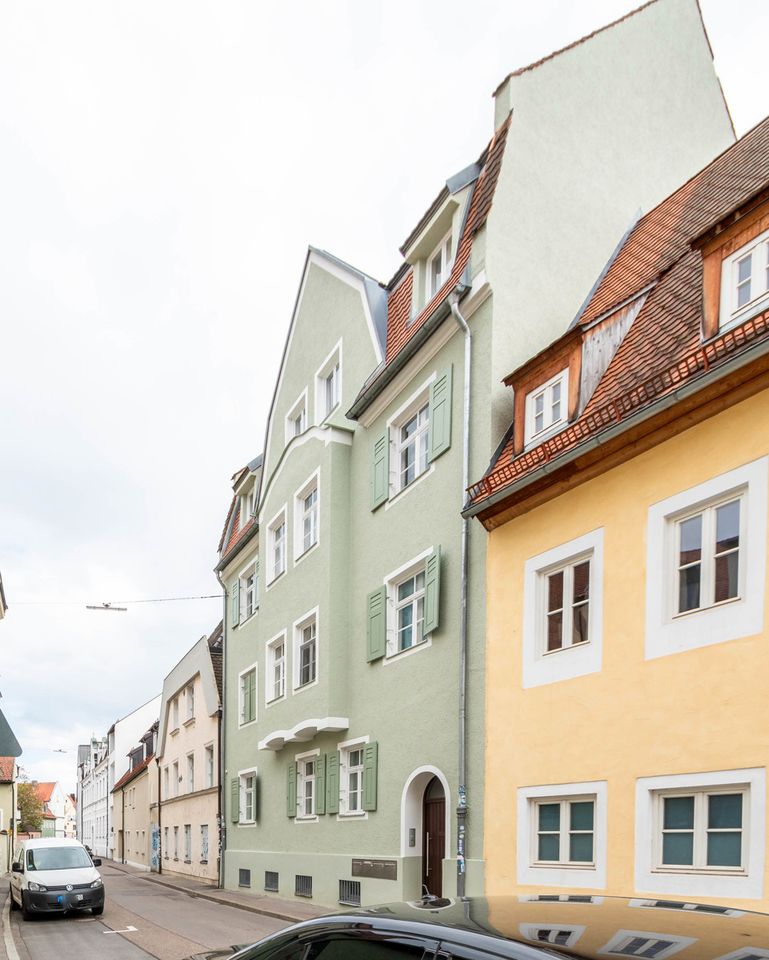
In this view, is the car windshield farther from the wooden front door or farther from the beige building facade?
the wooden front door

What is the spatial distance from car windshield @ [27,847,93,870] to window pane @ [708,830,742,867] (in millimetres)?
15187

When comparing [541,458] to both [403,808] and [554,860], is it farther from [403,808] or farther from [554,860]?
[403,808]

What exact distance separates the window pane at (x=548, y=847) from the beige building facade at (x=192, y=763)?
1852 cm

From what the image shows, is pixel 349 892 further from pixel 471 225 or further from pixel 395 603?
pixel 471 225

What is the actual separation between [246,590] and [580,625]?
704 inches

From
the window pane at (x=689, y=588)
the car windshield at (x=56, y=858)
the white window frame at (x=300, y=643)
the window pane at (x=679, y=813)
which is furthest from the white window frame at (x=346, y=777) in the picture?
the window pane at (x=689, y=588)

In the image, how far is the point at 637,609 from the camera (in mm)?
10539

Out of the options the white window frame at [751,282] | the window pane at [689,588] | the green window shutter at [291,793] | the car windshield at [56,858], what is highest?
the white window frame at [751,282]

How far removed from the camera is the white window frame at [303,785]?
770 inches

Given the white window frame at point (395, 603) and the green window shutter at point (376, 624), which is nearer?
the white window frame at point (395, 603)

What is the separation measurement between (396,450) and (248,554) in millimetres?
11116

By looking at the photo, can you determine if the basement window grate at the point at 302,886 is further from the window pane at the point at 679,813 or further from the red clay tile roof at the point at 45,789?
the red clay tile roof at the point at 45,789

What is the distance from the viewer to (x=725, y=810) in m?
9.20

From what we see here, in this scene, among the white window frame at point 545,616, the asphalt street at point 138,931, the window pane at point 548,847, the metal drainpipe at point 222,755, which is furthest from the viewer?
the metal drainpipe at point 222,755
